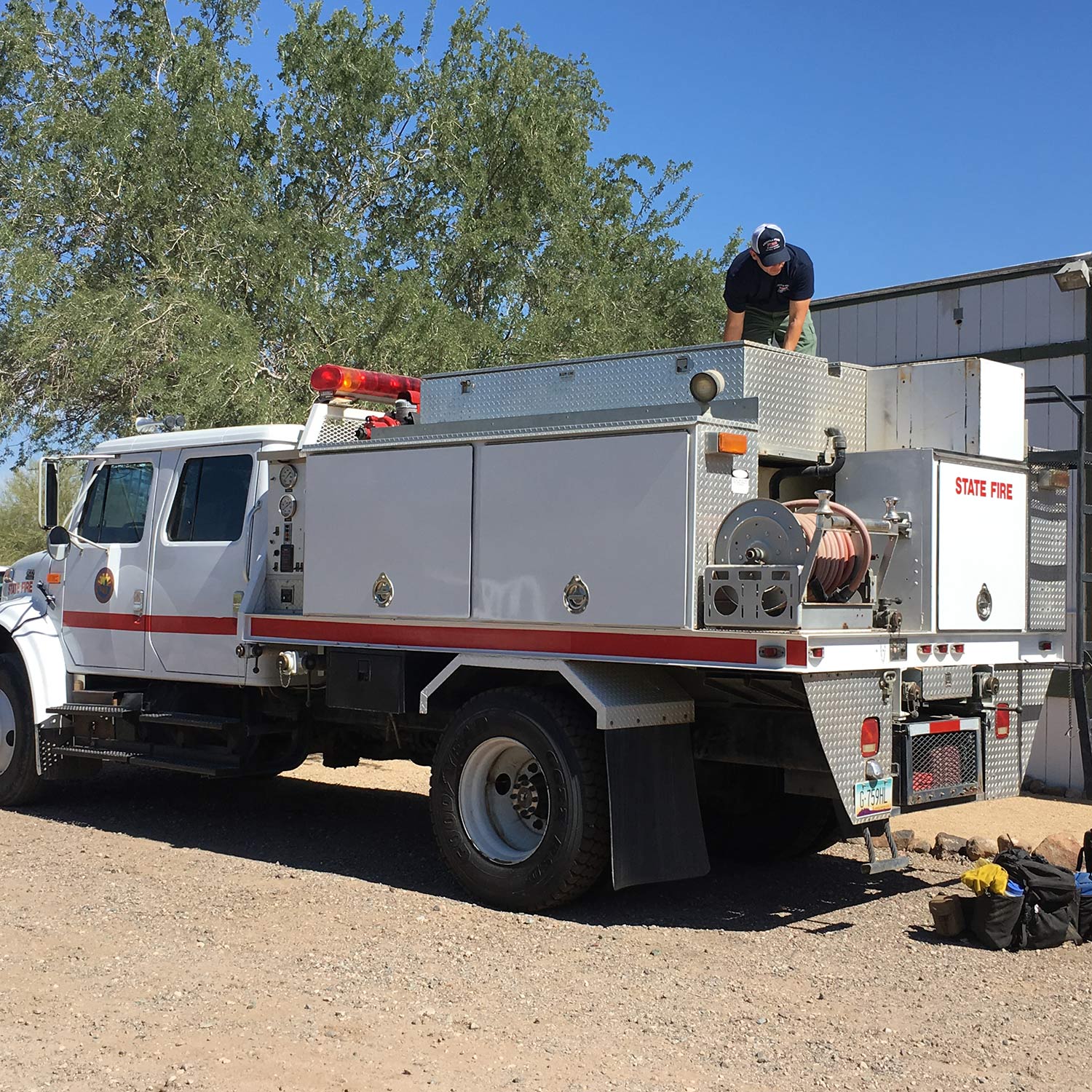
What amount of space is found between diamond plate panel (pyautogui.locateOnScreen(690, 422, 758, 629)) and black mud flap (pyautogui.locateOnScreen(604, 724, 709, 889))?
79 centimetres

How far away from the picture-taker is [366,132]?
18.8 meters

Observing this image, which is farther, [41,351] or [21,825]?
[41,351]

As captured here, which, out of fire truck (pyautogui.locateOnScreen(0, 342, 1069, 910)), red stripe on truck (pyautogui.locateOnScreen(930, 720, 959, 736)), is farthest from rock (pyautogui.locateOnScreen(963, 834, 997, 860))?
red stripe on truck (pyautogui.locateOnScreen(930, 720, 959, 736))

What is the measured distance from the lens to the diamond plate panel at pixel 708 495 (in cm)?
638

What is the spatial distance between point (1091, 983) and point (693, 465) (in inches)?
112

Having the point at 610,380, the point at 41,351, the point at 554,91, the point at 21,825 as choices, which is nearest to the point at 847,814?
the point at 610,380

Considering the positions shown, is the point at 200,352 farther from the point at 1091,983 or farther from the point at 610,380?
the point at 1091,983

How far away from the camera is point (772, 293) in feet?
27.2

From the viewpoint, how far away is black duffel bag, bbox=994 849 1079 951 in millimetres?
6426

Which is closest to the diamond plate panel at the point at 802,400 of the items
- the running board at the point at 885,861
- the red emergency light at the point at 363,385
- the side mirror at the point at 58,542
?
the running board at the point at 885,861

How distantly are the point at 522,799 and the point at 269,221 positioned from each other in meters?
11.5

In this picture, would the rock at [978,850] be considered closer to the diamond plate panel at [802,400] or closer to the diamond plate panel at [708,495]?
the diamond plate panel at [802,400]

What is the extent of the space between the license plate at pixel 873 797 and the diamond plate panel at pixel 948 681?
618mm

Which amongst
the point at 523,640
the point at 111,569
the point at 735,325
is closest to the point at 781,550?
the point at 523,640
